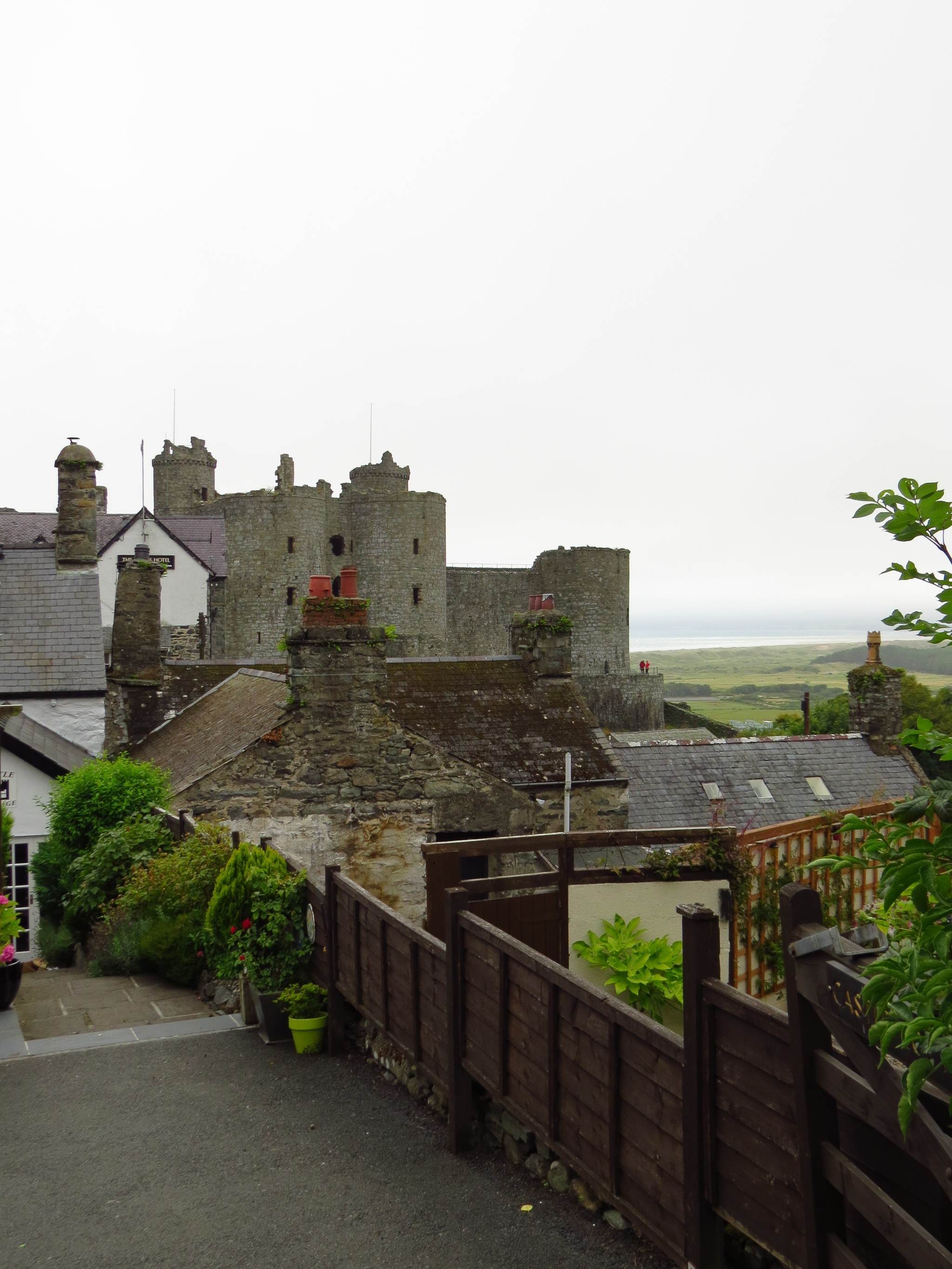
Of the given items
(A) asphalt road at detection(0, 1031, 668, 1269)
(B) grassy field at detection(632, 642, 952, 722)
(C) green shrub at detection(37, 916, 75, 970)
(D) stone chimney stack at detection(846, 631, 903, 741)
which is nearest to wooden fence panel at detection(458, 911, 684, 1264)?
(A) asphalt road at detection(0, 1031, 668, 1269)

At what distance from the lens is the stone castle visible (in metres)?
46.2

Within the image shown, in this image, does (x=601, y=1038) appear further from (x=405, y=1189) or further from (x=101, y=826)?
(x=101, y=826)

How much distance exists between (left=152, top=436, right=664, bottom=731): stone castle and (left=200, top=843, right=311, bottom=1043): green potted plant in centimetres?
3324

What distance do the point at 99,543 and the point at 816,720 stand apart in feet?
106

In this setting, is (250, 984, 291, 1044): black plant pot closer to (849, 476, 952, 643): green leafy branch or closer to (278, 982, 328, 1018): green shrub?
(278, 982, 328, 1018): green shrub

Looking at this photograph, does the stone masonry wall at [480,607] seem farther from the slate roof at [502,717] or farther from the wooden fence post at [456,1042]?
the wooden fence post at [456,1042]

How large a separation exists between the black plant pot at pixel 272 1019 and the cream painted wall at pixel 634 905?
1990mm

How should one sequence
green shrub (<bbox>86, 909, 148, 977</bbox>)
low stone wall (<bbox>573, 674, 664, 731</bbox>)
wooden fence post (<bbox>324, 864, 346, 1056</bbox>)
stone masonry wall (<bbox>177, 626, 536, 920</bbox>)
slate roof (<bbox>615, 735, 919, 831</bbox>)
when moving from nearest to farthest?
1. wooden fence post (<bbox>324, 864, 346, 1056</bbox>)
2. green shrub (<bbox>86, 909, 148, 977</bbox>)
3. stone masonry wall (<bbox>177, 626, 536, 920</bbox>)
4. slate roof (<bbox>615, 735, 919, 831</bbox>)
5. low stone wall (<bbox>573, 674, 664, 731</bbox>)

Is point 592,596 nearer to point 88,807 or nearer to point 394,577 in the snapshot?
point 394,577

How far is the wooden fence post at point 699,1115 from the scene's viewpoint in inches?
138

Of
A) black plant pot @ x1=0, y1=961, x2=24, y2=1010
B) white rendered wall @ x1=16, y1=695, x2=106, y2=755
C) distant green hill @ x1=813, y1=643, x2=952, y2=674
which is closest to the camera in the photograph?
black plant pot @ x1=0, y1=961, x2=24, y2=1010

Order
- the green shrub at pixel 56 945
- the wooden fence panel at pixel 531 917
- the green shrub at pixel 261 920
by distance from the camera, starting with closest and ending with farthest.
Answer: the wooden fence panel at pixel 531 917 < the green shrub at pixel 261 920 < the green shrub at pixel 56 945

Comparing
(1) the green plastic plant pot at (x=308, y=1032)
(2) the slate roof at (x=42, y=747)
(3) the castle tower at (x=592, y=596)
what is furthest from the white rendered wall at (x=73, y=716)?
(3) the castle tower at (x=592, y=596)

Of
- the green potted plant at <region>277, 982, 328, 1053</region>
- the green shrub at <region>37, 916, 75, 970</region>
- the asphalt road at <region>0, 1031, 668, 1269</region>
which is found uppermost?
the green potted plant at <region>277, 982, 328, 1053</region>
